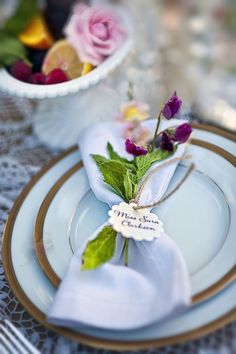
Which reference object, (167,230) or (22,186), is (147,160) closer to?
(167,230)

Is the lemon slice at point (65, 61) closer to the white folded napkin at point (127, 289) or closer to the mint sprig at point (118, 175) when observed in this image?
the mint sprig at point (118, 175)

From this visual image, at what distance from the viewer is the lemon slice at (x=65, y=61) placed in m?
0.81

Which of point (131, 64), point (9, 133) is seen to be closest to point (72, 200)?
point (9, 133)

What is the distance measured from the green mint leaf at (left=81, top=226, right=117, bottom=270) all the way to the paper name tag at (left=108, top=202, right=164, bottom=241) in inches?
0.4

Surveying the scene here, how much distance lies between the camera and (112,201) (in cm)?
63

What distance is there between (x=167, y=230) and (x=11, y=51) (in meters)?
0.41

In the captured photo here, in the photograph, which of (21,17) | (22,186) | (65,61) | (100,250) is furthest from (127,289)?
(21,17)

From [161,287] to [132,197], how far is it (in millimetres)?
137

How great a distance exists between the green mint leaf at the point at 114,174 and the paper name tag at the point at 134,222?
3 centimetres

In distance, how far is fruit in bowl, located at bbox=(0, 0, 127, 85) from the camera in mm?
795

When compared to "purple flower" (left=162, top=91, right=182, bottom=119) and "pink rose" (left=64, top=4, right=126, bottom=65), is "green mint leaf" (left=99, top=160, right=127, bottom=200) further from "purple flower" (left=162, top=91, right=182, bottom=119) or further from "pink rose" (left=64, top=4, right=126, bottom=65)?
"pink rose" (left=64, top=4, right=126, bottom=65)

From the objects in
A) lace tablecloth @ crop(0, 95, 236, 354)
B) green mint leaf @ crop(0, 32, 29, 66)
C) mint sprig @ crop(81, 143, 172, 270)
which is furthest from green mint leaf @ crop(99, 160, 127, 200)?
green mint leaf @ crop(0, 32, 29, 66)

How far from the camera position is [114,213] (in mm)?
601

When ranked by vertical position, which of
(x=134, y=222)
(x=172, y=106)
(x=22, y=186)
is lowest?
(x=22, y=186)
